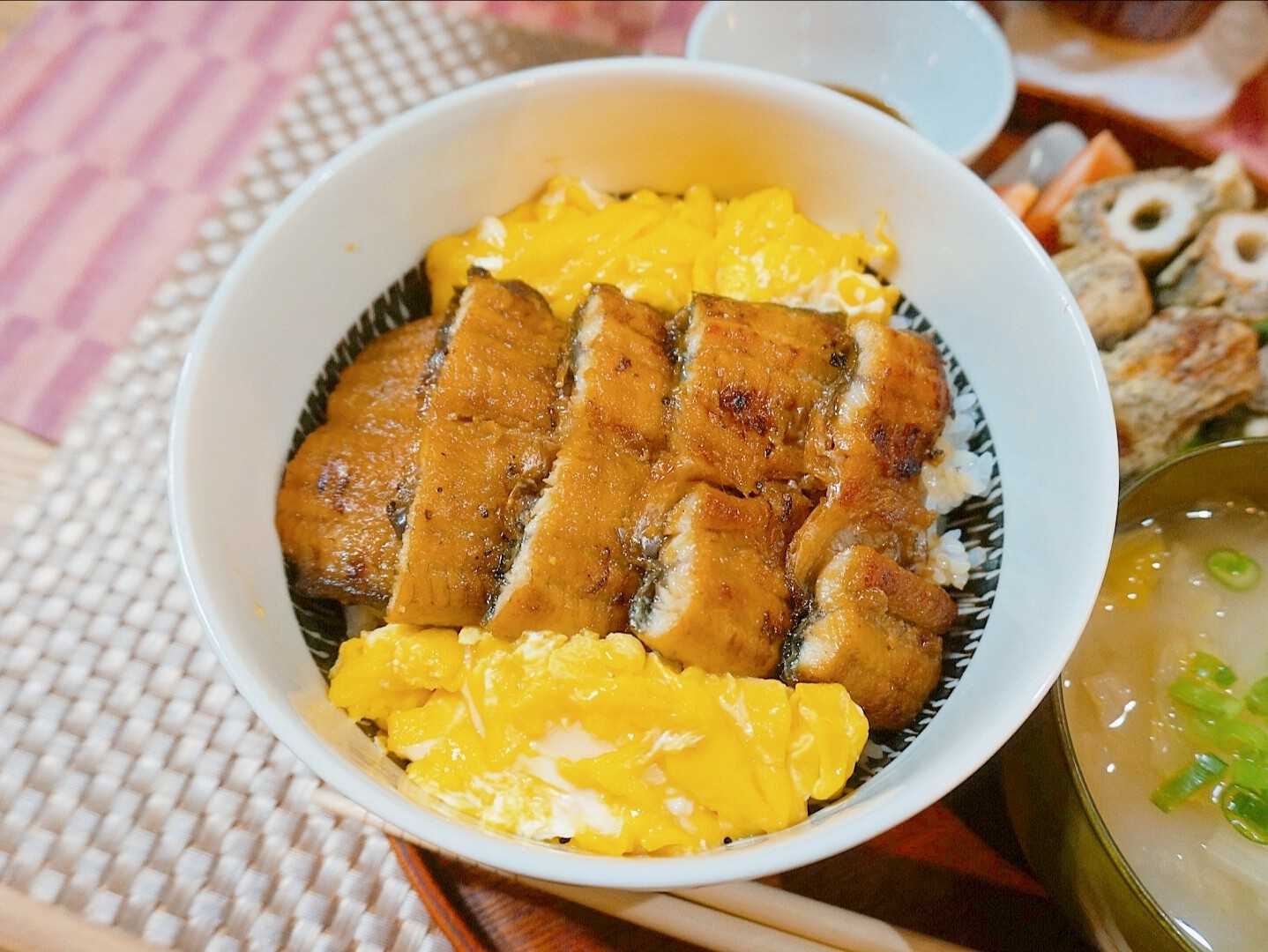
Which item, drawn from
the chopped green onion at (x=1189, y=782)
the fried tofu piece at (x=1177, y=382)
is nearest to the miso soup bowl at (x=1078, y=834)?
the chopped green onion at (x=1189, y=782)

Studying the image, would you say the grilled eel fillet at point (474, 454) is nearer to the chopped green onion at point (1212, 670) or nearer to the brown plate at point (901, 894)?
the brown plate at point (901, 894)

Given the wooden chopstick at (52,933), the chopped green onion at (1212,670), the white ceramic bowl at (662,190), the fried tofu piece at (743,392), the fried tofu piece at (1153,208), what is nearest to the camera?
the white ceramic bowl at (662,190)

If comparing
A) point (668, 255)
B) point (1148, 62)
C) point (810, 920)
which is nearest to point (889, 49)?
point (1148, 62)

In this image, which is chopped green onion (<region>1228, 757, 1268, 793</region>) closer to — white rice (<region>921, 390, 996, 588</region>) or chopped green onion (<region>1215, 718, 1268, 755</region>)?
chopped green onion (<region>1215, 718, 1268, 755</region>)

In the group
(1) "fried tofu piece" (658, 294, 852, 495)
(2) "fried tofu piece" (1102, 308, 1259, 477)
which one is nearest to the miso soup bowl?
(2) "fried tofu piece" (1102, 308, 1259, 477)

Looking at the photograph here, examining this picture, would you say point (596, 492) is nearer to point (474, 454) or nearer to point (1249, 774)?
point (474, 454)

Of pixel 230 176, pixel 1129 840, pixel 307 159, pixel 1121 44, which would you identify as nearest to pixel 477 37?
pixel 307 159
